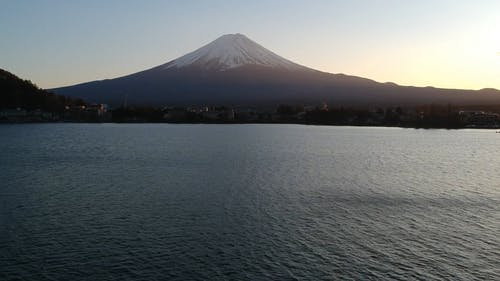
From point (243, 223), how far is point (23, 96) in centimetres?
4801

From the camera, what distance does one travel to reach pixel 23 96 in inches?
1992

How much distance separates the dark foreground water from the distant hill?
37478mm

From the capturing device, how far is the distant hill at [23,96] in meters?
49.2

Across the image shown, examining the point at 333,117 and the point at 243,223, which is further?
the point at 333,117

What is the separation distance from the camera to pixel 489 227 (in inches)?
328

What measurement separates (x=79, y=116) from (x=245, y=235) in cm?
5144

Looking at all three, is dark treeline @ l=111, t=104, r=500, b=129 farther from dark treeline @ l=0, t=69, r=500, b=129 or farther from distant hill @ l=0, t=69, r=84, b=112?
distant hill @ l=0, t=69, r=84, b=112

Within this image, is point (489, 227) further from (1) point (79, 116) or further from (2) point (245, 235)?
(1) point (79, 116)

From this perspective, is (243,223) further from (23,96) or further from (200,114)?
(200,114)

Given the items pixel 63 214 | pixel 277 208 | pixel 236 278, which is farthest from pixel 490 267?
pixel 63 214

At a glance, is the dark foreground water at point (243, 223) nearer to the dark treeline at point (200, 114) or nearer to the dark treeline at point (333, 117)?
the dark treeline at point (200, 114)

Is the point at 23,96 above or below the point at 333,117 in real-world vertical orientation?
above

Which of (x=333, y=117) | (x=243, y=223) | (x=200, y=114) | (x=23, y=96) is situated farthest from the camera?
(x=333, y=117)

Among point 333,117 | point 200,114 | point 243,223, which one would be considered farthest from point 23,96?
point 243,223
